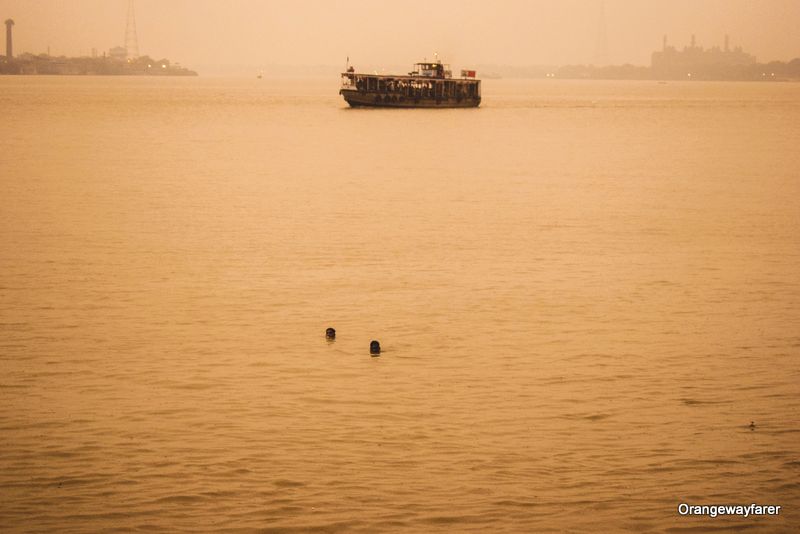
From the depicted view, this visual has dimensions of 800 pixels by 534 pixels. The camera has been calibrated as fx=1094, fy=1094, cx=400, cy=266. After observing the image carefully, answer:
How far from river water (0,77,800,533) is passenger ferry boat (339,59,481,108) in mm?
75745

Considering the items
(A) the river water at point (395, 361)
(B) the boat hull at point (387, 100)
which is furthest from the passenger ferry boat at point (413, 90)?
(A) the river water at point (395, 361)

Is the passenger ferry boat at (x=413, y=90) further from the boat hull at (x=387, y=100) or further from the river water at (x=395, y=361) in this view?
the river water at (x=395, y=361)

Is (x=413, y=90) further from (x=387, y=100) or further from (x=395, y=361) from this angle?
(x=395, y=361)

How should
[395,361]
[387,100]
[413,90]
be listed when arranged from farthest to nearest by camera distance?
1. [413,90]
2. [387,100]
3. [395,361]

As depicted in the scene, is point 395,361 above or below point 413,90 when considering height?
below

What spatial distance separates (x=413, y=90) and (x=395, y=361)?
3897 inches

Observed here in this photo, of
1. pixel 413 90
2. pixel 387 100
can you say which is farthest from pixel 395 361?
pixel 413 90

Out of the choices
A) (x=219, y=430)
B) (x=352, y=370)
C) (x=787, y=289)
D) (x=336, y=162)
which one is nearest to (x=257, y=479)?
(x=219, y=430)

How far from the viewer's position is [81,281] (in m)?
21.3

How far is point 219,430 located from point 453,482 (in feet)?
10.1

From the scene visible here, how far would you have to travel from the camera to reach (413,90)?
113m

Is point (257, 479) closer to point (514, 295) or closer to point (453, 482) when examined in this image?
point (453, 482)

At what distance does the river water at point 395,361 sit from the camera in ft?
35.7

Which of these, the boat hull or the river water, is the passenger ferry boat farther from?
the river water
